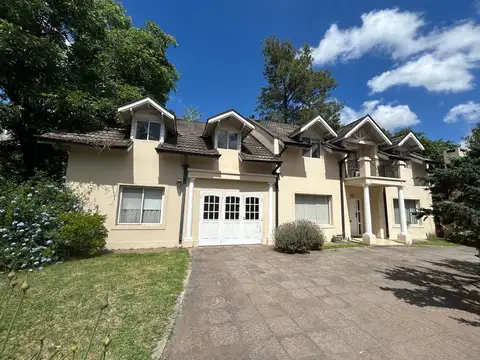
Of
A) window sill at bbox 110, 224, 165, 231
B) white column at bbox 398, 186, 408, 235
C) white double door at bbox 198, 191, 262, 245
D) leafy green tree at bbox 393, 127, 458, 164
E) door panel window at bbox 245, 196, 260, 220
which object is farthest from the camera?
leafy green tree at bbox 393, 127, 458, 164

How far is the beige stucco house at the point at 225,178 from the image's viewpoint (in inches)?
380

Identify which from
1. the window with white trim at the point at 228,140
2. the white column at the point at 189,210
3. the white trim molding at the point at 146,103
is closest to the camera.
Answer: the white trim molding at the point at 146,103

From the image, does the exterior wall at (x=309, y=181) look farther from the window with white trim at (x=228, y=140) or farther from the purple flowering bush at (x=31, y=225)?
the purple flowering bush at (x=31, y=225)

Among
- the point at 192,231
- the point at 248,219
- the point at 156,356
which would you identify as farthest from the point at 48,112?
the point at 156,356

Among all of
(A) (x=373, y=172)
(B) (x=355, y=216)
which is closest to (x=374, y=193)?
(B) (x=355, y=216)

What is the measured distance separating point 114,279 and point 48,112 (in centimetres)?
935

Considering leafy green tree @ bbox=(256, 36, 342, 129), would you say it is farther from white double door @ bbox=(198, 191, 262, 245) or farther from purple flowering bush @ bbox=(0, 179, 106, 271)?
purple flowering bush @ bbox=(0, 179, 106, 271)

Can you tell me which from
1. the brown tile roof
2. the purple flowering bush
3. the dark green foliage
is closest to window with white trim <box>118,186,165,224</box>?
the dark green foliage

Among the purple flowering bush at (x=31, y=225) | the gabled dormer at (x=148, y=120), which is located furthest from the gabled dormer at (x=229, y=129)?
the purple flowering bush at (x=31, y=225)

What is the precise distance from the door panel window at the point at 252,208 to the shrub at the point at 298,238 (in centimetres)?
185

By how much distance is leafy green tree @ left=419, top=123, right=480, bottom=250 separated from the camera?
4285mm

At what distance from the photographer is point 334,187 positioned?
1348 cm

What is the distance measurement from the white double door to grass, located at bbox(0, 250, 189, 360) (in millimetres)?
3563

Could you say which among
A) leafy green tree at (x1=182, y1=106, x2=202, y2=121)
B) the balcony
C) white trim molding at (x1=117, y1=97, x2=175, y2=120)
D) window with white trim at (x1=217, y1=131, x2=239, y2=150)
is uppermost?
leafy green tree at (x1=182, y1=106, x2=202, y2=121)
